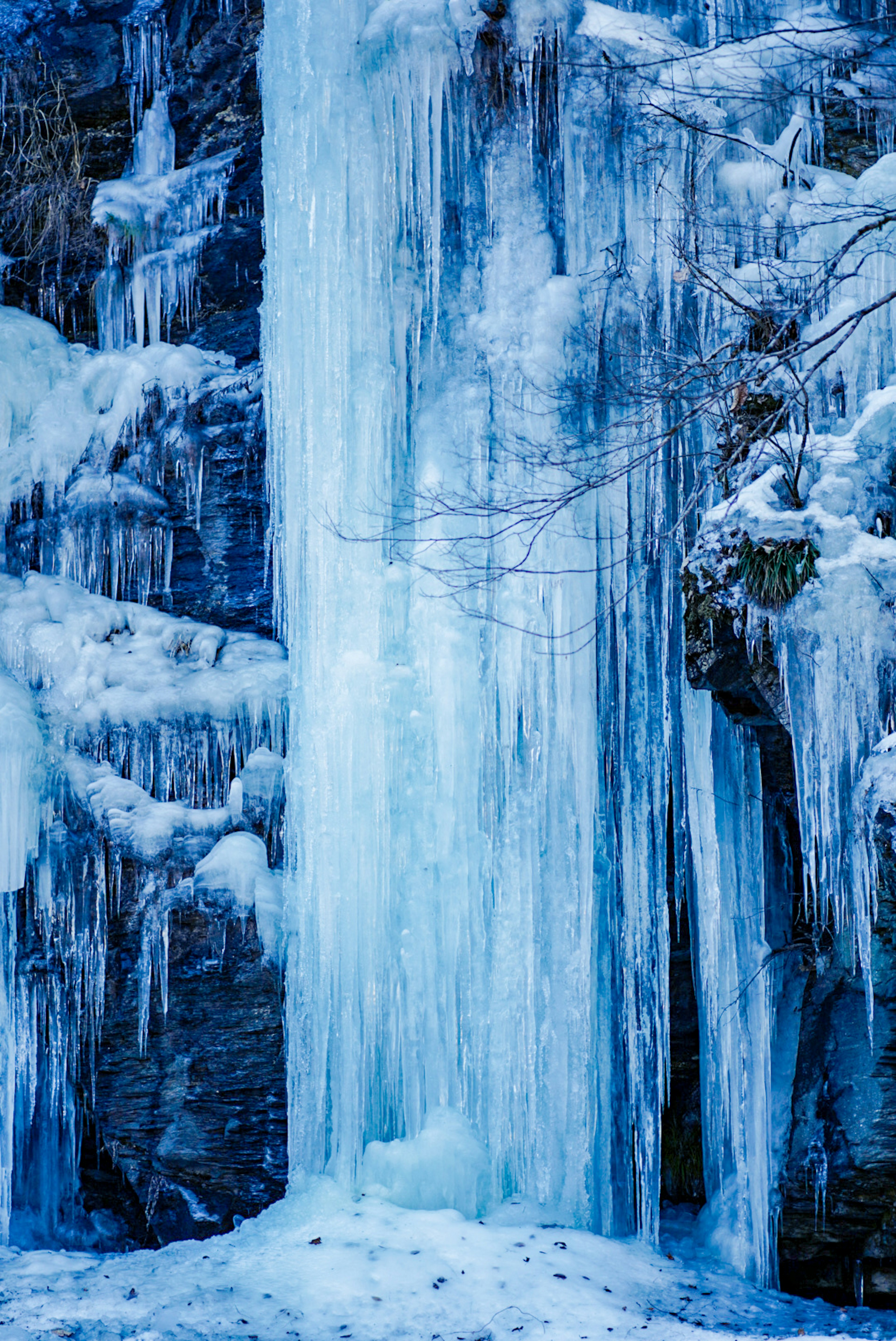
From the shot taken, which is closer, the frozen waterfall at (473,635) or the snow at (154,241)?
the frozen waterfall at (473,635)

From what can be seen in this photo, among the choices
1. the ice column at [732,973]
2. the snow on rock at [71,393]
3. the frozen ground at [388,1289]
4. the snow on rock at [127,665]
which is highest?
the snow on rock at [71,393]

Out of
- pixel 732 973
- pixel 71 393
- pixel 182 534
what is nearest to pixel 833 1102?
pixel 732 973

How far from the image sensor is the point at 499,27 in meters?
7.07

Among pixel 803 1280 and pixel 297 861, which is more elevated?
pixel 297 861

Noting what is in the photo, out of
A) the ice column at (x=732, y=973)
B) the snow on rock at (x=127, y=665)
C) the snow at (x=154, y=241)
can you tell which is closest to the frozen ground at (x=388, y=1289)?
the ice column at (x=732, y=973)

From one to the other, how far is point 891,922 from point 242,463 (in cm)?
460

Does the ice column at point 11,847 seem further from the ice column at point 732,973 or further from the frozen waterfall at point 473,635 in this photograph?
the ice column at point 732,973

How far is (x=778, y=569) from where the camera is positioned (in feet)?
18.3

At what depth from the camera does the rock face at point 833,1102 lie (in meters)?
6.07

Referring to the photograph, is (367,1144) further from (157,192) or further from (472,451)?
(157,192)

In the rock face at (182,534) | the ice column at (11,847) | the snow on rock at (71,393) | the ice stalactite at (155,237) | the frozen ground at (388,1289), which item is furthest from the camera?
the ice stalactite at (155,237)

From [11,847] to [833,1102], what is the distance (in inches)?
174

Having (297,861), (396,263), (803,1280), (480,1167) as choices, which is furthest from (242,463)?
(803,1280)

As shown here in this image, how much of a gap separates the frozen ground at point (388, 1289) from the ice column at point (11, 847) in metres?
0.97
